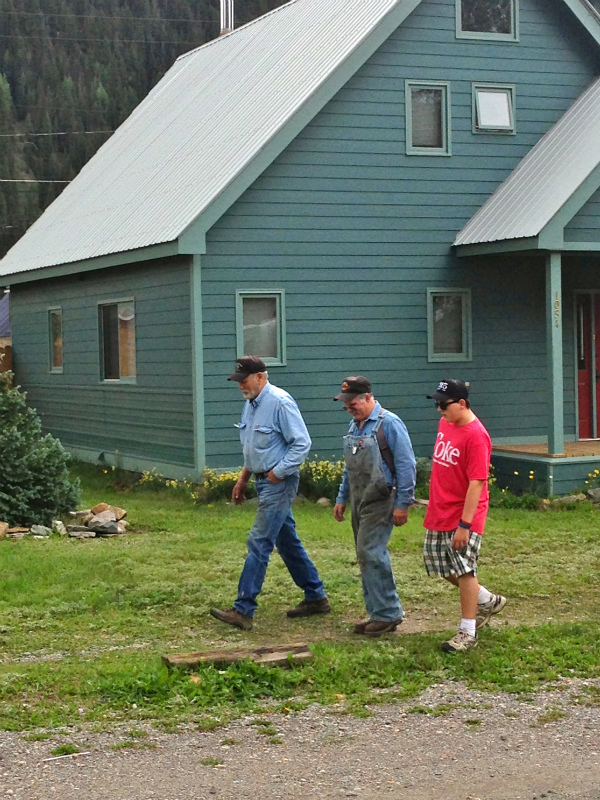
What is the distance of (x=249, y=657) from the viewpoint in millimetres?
7445

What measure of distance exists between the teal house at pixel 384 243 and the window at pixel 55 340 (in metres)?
2.72

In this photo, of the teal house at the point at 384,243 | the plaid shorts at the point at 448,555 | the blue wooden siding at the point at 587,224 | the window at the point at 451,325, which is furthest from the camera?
the window at the point at 451,325

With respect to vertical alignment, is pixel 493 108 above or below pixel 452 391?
above

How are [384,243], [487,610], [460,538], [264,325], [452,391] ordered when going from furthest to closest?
[384,243], [264,325], [487,610], [452,391], [460,538]

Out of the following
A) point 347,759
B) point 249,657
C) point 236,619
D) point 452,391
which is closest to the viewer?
point 347,759

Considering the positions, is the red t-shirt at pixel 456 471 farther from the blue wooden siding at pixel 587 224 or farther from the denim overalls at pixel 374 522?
the blue wooden siding at pixel 587 224

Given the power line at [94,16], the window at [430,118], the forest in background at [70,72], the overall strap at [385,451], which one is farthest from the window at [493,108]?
the power line at [94,16]

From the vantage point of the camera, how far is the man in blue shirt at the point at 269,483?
346 inches

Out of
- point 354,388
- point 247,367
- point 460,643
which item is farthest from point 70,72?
point 460,643

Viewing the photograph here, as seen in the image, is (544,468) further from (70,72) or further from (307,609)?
(70,72)

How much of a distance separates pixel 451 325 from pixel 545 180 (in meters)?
2.42

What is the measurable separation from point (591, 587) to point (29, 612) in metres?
4.50

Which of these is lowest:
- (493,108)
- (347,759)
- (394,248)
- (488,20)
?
(347,759)

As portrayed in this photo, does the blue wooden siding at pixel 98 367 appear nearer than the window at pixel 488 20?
Yes
